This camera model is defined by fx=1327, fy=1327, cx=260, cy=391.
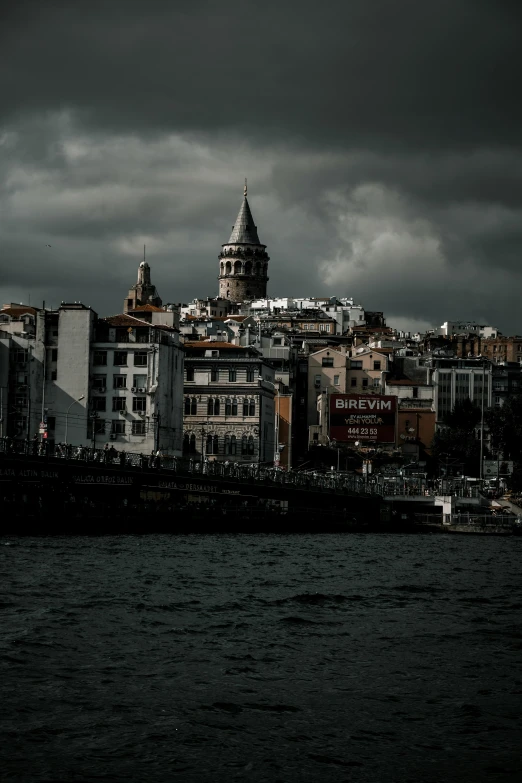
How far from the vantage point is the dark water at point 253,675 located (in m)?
21.8

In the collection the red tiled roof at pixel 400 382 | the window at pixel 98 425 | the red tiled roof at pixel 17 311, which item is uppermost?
the red tiled roof at pixel 17 311

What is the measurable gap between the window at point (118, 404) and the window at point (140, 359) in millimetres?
3306

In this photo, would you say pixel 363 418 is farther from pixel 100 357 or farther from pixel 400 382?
pixel 100 357

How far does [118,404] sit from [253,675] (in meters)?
87.3

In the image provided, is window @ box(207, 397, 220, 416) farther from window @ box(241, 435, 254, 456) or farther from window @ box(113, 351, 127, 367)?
window @ box(113, 351, 127, 367)

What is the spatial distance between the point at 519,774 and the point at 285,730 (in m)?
4.42

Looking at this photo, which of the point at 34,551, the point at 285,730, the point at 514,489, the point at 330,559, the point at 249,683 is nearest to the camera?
the point at 285,730

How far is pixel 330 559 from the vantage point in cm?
6281

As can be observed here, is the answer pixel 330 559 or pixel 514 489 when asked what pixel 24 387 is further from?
pixel 330 559

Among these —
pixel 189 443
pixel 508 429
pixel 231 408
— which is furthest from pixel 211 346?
pixel 508 429

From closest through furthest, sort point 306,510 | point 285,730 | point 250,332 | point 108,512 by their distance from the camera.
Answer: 1. point 285,730
2. point 108,512
3. point 306,510
4. point 250,332

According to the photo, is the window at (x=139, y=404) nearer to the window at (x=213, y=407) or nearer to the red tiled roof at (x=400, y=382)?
the window at (x=213, y=407)

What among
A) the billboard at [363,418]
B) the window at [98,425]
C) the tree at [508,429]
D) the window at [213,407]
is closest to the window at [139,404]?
the window at [98,425]

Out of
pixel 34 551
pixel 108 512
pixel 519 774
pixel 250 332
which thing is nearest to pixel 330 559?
pixel 34 551
